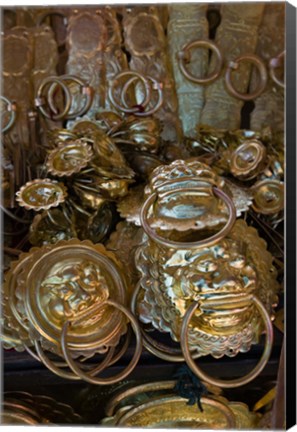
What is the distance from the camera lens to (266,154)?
838 millimetres

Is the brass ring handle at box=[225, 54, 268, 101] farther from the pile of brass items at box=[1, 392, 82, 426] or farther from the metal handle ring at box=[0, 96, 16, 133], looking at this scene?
the pile of brass items at box=[1, 392, 82, 426]

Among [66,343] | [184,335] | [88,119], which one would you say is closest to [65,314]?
[66,343]

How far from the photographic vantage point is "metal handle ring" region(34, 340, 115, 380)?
75cm

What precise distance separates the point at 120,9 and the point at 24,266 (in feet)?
1.25

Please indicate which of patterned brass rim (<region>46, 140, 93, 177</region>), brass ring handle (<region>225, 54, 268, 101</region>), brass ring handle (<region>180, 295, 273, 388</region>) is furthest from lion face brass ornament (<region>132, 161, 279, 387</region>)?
brass ring handle (<region>225, 54, 268, 101</region>)

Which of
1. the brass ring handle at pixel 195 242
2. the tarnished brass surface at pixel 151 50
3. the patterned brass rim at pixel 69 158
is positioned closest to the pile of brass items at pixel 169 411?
the brass ring handle at pixel 195 242

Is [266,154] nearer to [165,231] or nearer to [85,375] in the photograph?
[165,231]

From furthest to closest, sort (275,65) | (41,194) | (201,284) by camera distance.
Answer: (275,65) → (41,194) → (201,284)

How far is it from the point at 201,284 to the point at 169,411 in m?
0.15

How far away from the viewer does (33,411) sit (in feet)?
2.52

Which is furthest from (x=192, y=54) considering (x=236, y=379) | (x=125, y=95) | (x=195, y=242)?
(x=236, y=379)

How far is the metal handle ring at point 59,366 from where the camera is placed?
75 cm

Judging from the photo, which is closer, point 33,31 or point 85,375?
point 85,375

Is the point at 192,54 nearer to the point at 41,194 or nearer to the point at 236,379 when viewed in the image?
the point at 41,194
